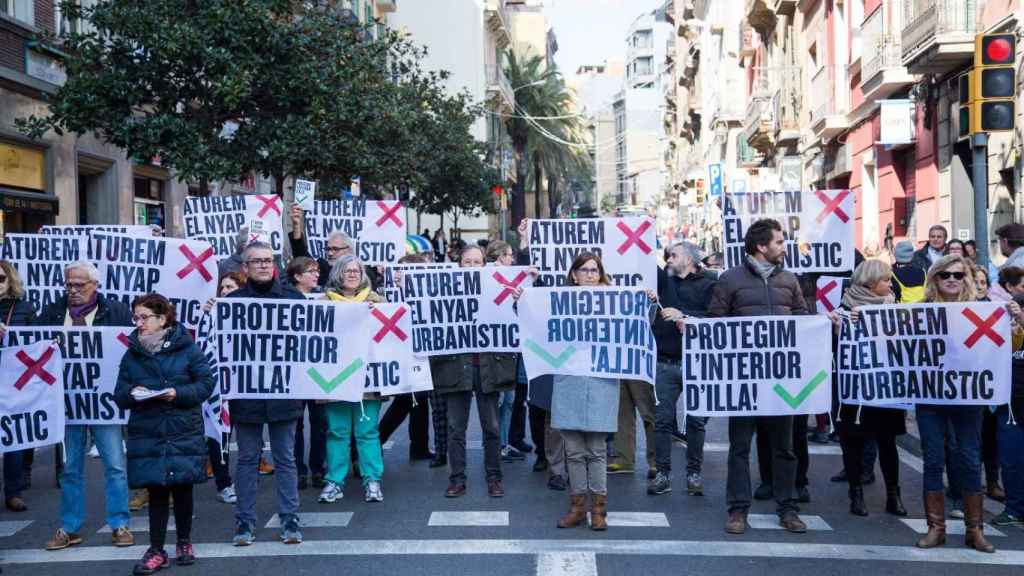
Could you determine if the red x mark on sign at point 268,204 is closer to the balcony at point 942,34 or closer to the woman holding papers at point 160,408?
the woman holding papers at point 160,408

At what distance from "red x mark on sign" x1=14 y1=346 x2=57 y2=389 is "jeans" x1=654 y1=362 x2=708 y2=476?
14.2 feet

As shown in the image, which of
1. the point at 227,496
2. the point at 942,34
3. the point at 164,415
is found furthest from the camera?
the point at 942,34

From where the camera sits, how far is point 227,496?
30.0ft

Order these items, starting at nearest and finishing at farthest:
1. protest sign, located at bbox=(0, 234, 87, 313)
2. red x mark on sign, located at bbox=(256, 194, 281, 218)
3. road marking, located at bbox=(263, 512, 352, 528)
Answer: road marking, located at bbox=(263, 512, 352, 528) → protest sign, located at bbox=(0, 234, 87, 313) → red x mark on sign, located at bbox=(256, 194, 281, 218)

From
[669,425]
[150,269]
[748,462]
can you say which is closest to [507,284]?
[669,425]

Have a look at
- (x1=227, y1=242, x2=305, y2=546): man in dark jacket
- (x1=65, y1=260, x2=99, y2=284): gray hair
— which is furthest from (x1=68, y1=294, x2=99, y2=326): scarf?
(x1=227, y1=242, x2=305, y2=546): man in dark jacket

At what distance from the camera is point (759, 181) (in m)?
41.4

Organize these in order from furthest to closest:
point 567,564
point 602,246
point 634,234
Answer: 1. point 602,246
2. point 634,234
3. point 567,564

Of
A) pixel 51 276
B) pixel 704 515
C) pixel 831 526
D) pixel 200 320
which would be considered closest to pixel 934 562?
pixel 831 526

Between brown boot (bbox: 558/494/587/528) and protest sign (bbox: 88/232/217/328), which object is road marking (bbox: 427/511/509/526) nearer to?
brown boot (bbox: 558/494/587/528)

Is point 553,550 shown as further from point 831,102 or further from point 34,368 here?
point 831,102

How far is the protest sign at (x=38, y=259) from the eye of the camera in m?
10.2

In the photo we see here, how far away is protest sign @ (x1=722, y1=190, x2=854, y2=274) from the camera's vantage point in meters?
10.9

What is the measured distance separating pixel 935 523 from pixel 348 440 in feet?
13.7
